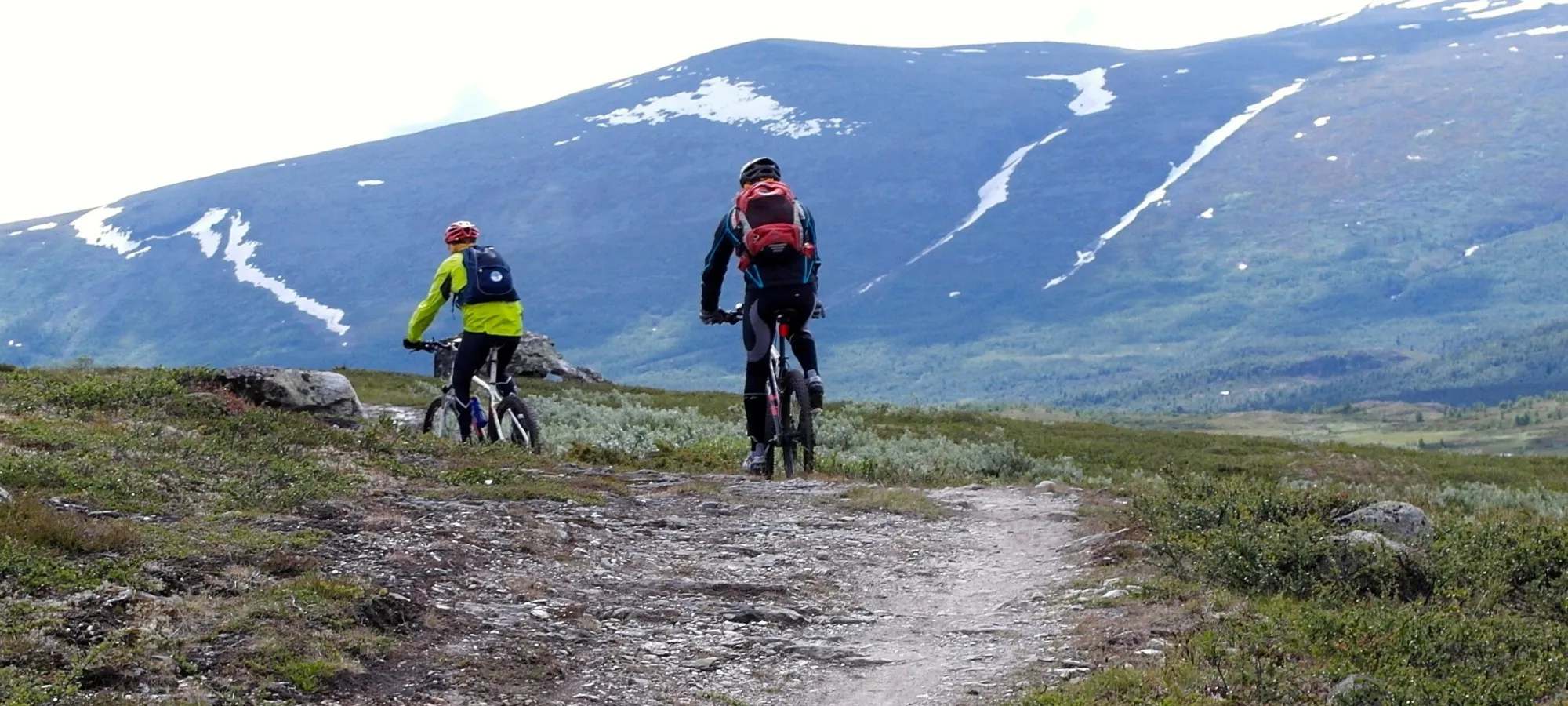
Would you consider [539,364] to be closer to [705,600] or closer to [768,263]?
[768,263]

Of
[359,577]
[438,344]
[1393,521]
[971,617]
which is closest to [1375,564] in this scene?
[1393,521]

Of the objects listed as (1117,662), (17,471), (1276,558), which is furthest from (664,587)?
(17,471)

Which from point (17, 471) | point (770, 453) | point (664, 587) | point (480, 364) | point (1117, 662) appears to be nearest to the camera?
point (1117, 662)

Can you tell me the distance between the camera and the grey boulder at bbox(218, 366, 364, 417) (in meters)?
22.2

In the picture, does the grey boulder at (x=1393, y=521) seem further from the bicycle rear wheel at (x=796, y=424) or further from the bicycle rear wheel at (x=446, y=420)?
the bicycle rear wheel at (x=446, y=420)

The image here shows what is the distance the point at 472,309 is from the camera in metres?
17.4

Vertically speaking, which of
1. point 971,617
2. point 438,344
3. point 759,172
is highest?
point 759,172

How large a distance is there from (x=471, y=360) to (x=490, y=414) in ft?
2.62

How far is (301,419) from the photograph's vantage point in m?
17.0

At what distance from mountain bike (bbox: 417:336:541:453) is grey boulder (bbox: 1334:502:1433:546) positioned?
9491 mm

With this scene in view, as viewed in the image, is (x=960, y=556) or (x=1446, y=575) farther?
(x=960, y=556)

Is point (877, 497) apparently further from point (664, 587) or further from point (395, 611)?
point (395, 611)

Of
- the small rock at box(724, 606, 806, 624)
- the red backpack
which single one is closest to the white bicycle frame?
the red backpack

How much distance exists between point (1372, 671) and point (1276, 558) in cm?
246
